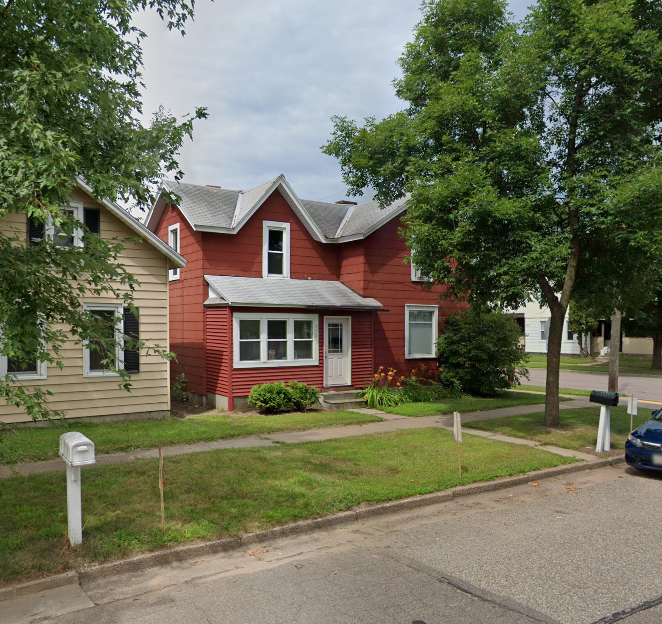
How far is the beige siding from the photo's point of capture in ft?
43.1

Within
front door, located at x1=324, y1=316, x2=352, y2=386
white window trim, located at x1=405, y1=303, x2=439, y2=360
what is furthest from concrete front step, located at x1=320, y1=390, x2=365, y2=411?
white window trim, located at x1=405, y1=303, x2=439, y2=360

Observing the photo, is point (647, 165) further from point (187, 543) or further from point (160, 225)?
point (160, 225)

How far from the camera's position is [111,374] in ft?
45.6

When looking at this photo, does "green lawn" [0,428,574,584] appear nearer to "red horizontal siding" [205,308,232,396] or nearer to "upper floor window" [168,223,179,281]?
"red horizontal siding" [205,308,232,396]

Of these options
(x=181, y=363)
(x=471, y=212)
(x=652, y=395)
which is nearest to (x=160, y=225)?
(x=181, y=363)

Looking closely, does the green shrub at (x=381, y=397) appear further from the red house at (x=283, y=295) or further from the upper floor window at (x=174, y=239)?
the upper floor window at (x=174, y=239)

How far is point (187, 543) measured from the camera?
6273mm

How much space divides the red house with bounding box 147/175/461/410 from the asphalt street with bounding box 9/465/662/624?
9.58 metres

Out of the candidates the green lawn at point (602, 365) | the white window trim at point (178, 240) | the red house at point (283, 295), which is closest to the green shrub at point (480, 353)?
the red house at point (283, 295)

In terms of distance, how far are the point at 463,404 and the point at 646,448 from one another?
7826mm

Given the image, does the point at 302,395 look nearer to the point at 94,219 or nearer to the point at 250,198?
the point at 250,198

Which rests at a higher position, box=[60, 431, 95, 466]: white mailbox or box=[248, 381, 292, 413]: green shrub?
box=[60, 431, 95, 466]: white mailbox

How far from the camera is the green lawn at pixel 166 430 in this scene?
34.8 feet

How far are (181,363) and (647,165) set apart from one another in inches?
553
